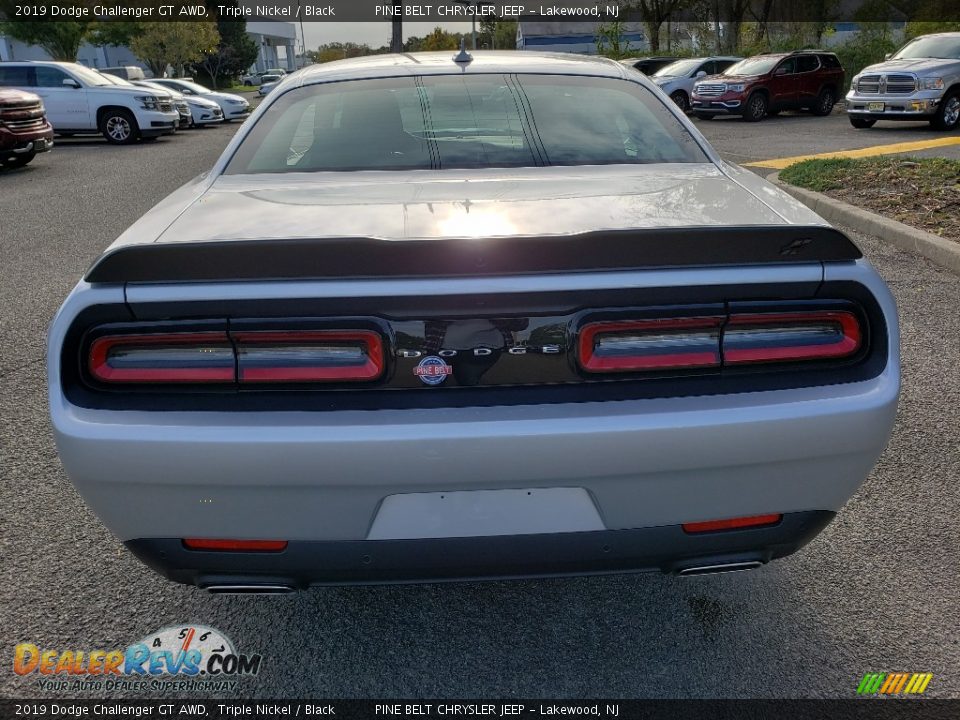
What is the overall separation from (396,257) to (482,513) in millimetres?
597

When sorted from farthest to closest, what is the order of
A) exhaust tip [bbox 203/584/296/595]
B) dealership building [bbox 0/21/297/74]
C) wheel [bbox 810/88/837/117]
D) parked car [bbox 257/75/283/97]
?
dealership building [bbox 0/21/297/74], wheel [bbox 810/88/837/117], parked car [bbox 257/75/283/97], exhaust tip [bbox 203/584/296/595]

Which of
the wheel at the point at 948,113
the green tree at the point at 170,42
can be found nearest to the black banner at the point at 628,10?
the green tree at the point at 170,42

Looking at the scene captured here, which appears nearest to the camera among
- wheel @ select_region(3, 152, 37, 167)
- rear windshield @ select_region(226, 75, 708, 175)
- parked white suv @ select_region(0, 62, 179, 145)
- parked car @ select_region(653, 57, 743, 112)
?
rear windshield @ select_region(226, 75, 708, 175)

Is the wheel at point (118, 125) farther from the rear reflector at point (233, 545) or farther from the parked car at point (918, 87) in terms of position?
the rear reflector at point (233, 545)

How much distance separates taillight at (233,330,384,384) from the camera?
1.78 meters

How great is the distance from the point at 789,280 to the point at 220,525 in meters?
1.39

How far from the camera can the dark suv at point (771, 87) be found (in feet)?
63.8

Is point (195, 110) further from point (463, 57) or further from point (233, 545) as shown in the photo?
point (233, 545)

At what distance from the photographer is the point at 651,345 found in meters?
1.82

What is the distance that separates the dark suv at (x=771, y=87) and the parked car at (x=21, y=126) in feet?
47.8

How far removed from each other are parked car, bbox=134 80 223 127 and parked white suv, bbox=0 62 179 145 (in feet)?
11.5

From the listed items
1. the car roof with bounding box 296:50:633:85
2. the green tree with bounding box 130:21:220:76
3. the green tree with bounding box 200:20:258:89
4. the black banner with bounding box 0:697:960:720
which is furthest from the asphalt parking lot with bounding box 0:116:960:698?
the green tree with bounding box 200:20:258:89

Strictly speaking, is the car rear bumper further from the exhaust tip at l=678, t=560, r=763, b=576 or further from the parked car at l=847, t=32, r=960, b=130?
the parked car at l=847, t=32, r=960, b=130

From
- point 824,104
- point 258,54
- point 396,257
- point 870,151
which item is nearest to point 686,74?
point 824,104
